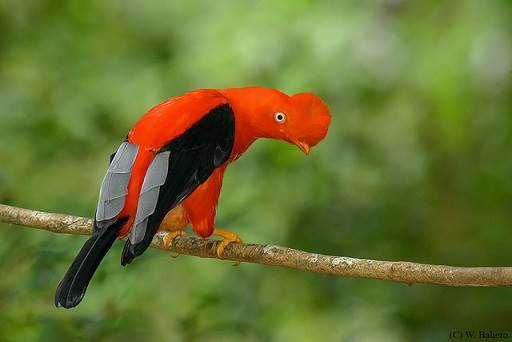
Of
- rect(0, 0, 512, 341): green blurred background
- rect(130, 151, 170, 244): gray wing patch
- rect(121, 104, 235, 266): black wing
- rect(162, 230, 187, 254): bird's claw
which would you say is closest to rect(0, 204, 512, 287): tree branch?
rect(162, 230, 187, 254): bird's claw

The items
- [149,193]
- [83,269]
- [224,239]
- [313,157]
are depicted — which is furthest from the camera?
[313,157]

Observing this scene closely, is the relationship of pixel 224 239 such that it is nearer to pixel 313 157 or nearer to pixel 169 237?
pixel 169 237

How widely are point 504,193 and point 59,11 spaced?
296 cm

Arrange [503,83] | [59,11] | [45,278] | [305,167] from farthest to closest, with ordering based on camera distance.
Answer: [59,11], [305,167], [503,83], [45,278]

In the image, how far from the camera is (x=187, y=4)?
219 inches

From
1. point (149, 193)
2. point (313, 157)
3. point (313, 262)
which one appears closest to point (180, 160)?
point (149, 193)

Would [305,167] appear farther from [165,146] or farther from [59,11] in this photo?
[165,146]

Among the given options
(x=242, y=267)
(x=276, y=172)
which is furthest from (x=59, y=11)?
(x=242, y=267)

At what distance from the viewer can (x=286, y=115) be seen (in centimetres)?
282

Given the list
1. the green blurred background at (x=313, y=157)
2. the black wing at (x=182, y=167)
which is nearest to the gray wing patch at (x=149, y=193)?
the black wing at (x=182, y=167)

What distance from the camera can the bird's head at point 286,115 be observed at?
8.93 feet

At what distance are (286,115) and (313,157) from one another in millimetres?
2029

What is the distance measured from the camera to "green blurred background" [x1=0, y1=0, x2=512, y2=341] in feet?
12.9

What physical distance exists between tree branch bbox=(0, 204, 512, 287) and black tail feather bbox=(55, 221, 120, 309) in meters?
0.39
